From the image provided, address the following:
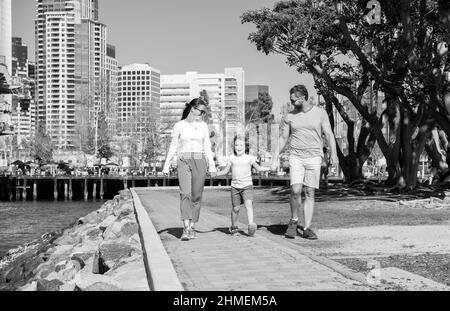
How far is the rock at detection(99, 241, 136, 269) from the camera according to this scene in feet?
30.7

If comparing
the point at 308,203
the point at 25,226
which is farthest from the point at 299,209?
the point at 25,226

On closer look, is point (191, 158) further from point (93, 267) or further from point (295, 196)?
point (93, 267)

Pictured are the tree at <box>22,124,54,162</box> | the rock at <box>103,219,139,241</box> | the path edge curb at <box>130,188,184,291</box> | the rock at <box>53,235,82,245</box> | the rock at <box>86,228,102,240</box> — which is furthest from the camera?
the tree at <box>22,124,54,162</box>

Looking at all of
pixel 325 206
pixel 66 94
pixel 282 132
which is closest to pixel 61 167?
pixel 66 94

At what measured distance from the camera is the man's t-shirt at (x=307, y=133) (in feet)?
32.6

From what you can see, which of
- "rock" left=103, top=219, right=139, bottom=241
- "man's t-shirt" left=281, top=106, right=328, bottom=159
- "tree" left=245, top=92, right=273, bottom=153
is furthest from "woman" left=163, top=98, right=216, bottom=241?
"tree" left=245, top=92, right=273, bottom=153

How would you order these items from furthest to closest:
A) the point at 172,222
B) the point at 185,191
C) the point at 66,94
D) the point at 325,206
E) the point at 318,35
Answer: the point at 66,94, the point at 318,35, the point at 325,206, the point at 172,222, the point at 185,191

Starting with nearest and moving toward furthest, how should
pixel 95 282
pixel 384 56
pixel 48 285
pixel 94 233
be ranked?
pixel 95 282 < pixel 48 285 < pixel 94 233 < pixel 384 56

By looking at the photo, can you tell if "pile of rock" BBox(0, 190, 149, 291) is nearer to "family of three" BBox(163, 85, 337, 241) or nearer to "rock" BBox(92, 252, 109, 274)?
"rock" BBox(92, 252, 109, 274)

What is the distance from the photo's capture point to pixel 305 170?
10062 millimetres

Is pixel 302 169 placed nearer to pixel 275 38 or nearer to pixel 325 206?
pixel 325 206

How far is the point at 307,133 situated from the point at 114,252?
3.30 metres
